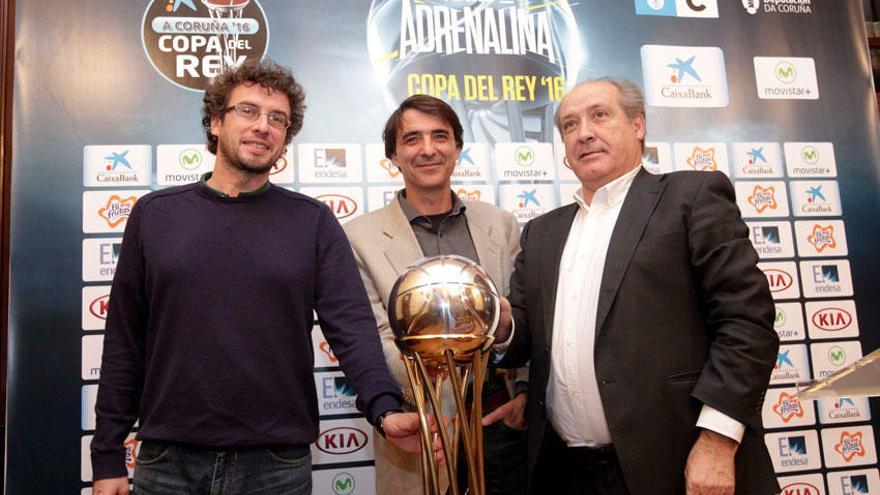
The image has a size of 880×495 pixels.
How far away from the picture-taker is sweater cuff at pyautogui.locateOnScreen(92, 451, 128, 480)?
1583mm

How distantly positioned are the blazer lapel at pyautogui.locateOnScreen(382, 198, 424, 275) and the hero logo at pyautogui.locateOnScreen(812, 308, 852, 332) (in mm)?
1997

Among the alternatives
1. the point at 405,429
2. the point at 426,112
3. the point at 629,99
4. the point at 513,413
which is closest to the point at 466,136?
the point at 426,112

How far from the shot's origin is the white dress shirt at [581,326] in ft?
5.38

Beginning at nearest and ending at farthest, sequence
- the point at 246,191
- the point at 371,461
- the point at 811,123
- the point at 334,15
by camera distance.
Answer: the point at 246,191 → the point at 371,461 → the point at 334,15 → the point at 811,123

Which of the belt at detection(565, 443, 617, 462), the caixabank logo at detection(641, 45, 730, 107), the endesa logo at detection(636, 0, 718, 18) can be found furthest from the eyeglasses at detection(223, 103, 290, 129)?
the endesa logo at detection(636, 0, 718, 18)

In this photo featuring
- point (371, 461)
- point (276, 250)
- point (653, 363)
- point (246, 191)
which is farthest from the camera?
point (371, 461)

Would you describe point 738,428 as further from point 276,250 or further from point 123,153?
point 123,153

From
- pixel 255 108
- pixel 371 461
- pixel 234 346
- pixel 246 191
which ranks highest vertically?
pixel 255 108

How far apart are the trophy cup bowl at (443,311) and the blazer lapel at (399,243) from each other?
81 centimetres

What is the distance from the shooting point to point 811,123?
309cm

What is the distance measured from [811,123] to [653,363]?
217 cm

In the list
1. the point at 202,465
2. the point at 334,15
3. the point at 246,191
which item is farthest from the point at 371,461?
the point at 334,15

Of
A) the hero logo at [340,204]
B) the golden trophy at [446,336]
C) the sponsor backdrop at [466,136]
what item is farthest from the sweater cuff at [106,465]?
the hero logo at [340,204]

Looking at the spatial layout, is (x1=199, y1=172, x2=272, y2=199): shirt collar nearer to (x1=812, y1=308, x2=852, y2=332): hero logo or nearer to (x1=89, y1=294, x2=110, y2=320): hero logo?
(x1=89, y1=294, x2=110, y2=320): hero logo
